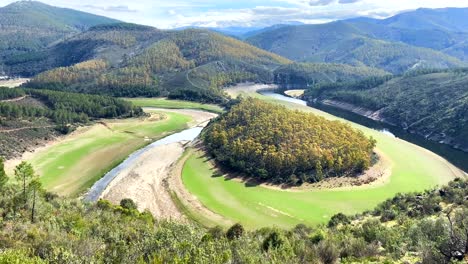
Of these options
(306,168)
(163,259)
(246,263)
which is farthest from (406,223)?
(306,168)

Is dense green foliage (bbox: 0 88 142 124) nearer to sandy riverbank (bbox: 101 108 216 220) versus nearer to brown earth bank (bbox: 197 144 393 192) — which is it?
sandy riverbank (bbox: 101 108 216 220)

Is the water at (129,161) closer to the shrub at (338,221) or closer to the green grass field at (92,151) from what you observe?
the green grass field at (92,151)

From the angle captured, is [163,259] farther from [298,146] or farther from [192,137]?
[192,137]

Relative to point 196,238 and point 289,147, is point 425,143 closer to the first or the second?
point 289,147

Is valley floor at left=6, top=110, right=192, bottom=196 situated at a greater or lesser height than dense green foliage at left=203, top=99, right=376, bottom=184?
lesser

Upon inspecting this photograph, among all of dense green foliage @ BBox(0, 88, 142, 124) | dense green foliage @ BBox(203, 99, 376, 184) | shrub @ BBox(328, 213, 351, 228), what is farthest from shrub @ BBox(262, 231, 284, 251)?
dense green foliage @ BBox(0, 88, 142, 124)

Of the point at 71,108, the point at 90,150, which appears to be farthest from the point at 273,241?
the point at 71,108
